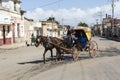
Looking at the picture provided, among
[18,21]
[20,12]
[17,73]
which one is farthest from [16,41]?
[17,73]

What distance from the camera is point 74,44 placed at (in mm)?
25125

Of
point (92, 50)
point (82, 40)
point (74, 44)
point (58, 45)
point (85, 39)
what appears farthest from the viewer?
point (92, 50)

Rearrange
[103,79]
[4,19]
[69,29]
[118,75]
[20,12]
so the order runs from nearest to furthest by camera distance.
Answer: [103,79]
[118,75]
[69,29]
[4,19]
[20,12]

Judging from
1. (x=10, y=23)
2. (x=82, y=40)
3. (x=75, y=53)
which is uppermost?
(x=10, y=23)

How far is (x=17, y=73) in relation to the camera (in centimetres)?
1833

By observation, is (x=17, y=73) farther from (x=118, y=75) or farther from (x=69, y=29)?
(x=69, y=29)

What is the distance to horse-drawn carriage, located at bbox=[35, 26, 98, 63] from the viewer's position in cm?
2312

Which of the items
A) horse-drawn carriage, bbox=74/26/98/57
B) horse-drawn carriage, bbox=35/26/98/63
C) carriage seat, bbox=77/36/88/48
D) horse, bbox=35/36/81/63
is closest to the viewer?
horse, bbox=35/36/81/63

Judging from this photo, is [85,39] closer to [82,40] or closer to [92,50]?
[82,40]

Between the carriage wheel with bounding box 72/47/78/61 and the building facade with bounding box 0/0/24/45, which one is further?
the building facade with bounding box 0/0/24/45

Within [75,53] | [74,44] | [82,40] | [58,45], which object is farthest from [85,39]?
[58,45]

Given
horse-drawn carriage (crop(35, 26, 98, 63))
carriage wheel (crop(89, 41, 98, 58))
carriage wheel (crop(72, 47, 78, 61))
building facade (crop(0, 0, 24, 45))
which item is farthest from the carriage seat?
building facade (crop(0, 0, 24, 45))

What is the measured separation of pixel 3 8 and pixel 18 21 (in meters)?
7.96

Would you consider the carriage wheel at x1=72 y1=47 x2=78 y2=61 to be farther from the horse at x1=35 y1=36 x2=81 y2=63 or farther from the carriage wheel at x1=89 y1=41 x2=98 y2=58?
the carriage wheel at x1=89 y1=41 x2=98 y2=58
